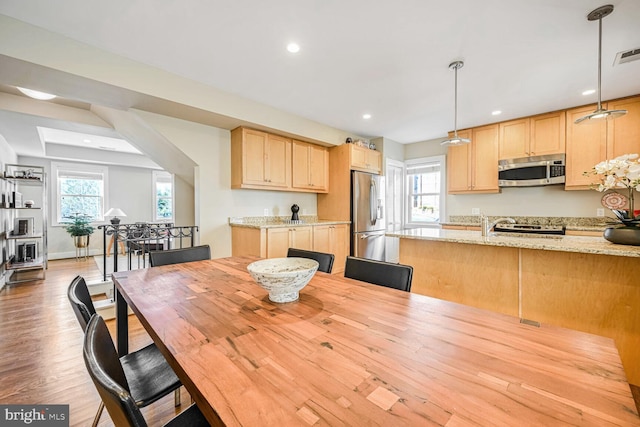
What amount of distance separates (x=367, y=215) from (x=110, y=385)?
165 inches

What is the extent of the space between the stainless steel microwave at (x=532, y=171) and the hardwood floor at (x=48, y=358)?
459 centimetres

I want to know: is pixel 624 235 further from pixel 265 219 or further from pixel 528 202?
pixel 265 219

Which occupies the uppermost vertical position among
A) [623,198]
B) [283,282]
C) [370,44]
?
[370,44]

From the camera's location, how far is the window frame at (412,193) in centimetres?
486

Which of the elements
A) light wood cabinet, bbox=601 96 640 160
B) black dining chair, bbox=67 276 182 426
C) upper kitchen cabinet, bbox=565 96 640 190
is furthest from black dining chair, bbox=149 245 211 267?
light wood cabinet, bbox=601 96 640 160

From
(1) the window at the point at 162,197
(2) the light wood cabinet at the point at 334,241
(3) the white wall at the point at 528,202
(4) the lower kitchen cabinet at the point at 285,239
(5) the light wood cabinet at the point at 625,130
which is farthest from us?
(1) the window at the point at 162,197

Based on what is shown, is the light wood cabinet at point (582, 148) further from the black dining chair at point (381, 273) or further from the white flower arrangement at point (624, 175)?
the black dining chair at point (381, 273)

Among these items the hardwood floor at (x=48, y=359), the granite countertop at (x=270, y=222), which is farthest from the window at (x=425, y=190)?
the hardwood floor at (x=48, y=359)

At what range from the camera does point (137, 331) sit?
2439mm

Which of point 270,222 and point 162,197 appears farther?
point 162,197

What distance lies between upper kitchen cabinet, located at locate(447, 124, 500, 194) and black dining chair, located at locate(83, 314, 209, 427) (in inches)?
180

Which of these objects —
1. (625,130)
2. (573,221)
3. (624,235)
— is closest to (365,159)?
(573,221)

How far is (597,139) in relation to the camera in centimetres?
327

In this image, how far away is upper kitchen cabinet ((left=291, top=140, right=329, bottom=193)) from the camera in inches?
162
